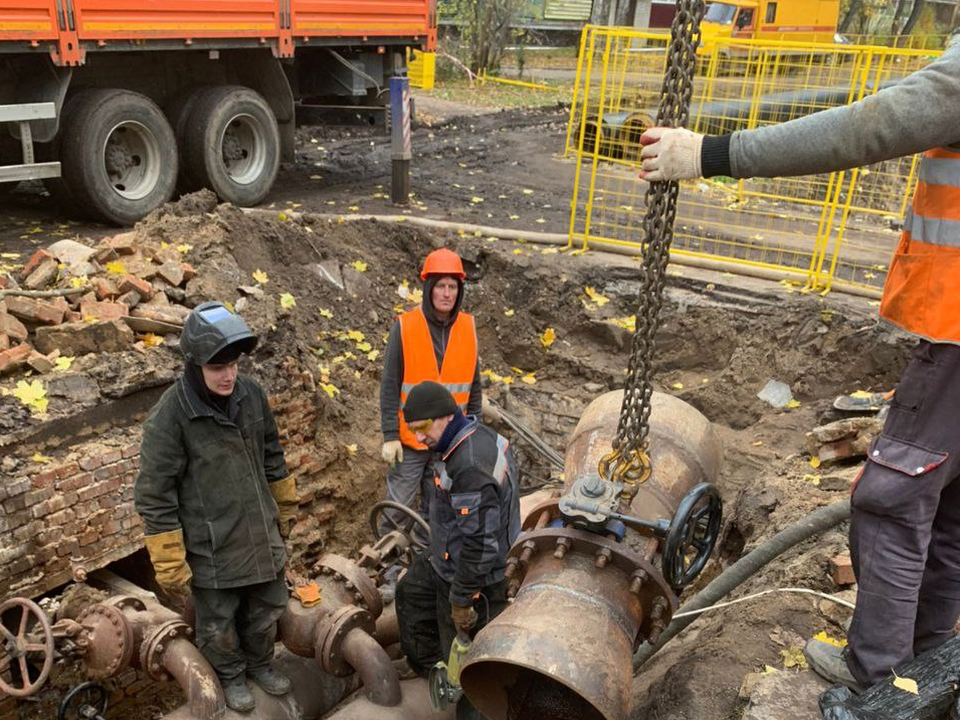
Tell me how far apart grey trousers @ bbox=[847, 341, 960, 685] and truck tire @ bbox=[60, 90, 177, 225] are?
7.71 m

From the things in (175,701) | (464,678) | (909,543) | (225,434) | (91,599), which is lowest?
(175,701)

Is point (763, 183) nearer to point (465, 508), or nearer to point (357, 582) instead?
point (357, 582)

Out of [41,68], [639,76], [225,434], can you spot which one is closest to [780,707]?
[225,434]

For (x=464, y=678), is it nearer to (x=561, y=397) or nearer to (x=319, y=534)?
(x=319, y=534)

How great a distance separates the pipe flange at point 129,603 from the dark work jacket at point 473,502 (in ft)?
5.66

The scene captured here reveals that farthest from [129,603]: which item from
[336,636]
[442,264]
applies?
[442,264]

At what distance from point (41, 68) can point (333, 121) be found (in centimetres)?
406

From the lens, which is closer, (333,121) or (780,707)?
(780,707)

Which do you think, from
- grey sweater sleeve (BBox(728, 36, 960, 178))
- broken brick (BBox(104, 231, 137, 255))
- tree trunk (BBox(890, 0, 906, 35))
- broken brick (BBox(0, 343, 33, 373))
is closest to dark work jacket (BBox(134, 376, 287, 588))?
broken brick (BBox(0, 343, 33, 373))

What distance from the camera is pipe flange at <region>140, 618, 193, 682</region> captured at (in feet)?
12.8

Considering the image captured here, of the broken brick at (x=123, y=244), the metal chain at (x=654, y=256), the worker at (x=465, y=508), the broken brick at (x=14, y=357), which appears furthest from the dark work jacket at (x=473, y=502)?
the broken brick at (x=123, y=244)

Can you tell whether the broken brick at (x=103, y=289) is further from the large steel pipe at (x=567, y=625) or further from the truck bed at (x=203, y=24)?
the large steel pipe at (x=567, y=625)

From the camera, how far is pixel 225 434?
3719 mm

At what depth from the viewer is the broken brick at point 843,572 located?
377cm
